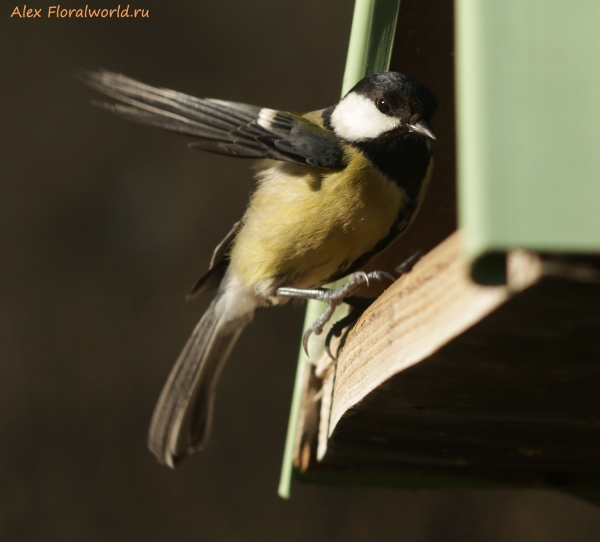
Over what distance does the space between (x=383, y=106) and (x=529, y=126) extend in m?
0.72

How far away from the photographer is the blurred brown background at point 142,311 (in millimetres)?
1913

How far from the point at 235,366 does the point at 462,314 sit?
1627 mm

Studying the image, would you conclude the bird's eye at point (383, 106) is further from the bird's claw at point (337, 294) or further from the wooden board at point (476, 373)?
the wooden board at point (476, 373)

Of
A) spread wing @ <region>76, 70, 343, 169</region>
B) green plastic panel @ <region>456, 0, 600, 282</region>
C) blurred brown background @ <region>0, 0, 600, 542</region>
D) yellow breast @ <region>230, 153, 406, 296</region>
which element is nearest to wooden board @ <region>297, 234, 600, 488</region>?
green plastic panel @ <region>456, 0, 600, 282</region>

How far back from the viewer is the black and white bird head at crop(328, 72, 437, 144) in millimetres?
1053

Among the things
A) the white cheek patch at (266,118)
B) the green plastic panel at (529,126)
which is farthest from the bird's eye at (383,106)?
the green plastic panel at (529,126)

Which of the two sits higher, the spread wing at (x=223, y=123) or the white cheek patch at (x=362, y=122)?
the white cheek patch at (x=362, y=122)

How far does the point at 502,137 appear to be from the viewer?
397mm

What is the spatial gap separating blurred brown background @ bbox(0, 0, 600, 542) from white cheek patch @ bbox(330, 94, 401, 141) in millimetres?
989

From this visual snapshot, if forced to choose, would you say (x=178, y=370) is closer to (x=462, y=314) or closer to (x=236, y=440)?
(x=236, y=440)

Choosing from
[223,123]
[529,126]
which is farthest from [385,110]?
[529,126]

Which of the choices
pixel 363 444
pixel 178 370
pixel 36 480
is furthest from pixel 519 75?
pixel 36 480

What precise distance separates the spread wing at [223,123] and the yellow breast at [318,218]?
4 centimetres

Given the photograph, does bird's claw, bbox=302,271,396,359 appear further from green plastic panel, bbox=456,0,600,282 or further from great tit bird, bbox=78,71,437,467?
green plastic panel, bbox=456,0,600,282
